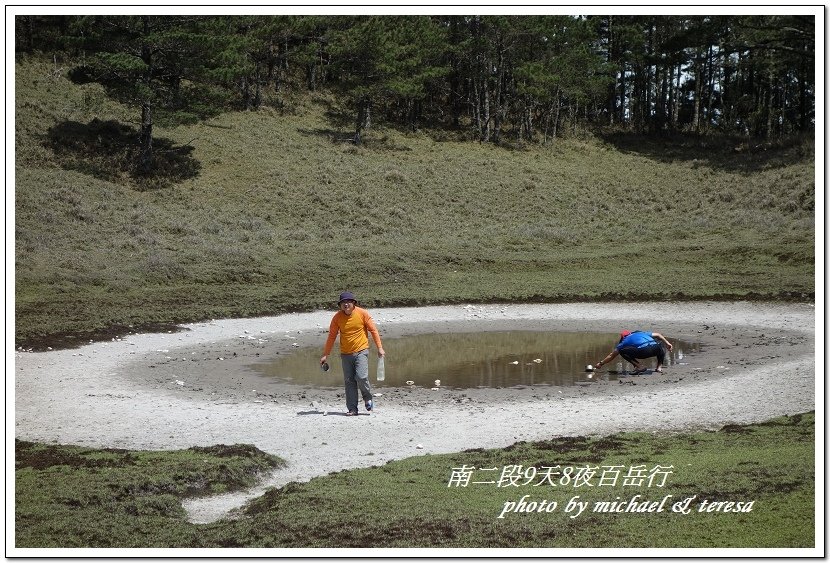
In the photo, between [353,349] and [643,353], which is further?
[643,353]

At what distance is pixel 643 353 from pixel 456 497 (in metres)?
11.3

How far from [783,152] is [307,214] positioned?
138 ft

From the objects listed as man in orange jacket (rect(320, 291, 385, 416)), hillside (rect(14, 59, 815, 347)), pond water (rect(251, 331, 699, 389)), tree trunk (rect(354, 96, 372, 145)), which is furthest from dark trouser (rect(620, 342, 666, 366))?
tree trunk (rect(354, 96, 372, 145))

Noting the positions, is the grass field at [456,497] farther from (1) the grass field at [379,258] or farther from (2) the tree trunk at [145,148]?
(2) the tree trunk at [145,148]

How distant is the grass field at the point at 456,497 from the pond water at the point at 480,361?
6.80 m

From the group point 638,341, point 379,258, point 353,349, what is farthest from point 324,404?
point 379,258

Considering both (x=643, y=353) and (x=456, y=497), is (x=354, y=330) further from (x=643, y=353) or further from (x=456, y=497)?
(x=643, y=353)

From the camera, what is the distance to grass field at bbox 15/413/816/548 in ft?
30.3

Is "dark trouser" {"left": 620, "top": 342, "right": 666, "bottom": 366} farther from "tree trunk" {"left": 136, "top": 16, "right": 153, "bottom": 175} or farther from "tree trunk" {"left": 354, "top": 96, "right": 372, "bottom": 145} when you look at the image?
"tree trunk" {"left": 354, "top": 96, "right": 372, "bottom": 145}

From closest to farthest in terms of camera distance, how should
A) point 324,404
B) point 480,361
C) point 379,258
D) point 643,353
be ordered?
point 324,404 → point 643,353 → point 480,361 → point 379,258

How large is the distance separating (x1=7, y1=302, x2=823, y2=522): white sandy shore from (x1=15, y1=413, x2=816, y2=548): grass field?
856 mm

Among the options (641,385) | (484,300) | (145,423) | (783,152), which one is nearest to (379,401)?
(145,423)

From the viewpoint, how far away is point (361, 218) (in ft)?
187

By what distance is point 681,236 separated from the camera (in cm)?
5109
